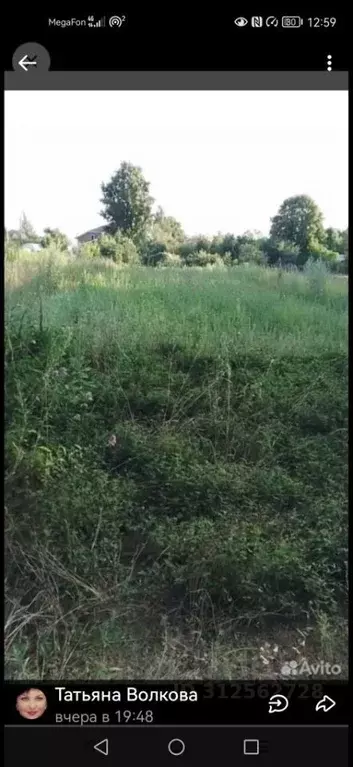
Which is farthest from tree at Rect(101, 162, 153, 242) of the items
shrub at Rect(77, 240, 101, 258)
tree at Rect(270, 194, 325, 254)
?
tree at Rect(270, 194, 325, 254)

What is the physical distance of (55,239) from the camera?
253 cm

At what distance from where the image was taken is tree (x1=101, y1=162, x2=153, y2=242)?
7.64ft

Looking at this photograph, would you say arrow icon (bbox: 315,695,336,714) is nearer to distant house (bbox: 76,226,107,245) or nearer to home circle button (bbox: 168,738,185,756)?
home circle button (bbox: 168,738,185,756)

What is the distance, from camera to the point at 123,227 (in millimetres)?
2572

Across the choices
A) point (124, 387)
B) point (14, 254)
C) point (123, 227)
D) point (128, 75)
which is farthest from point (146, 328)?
point (128, 75)

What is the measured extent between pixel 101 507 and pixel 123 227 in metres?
1.23

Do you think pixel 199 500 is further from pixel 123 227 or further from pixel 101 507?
pixel 123 227

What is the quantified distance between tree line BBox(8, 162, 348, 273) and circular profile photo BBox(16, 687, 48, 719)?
1.65 m

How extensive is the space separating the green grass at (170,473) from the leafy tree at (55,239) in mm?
69
